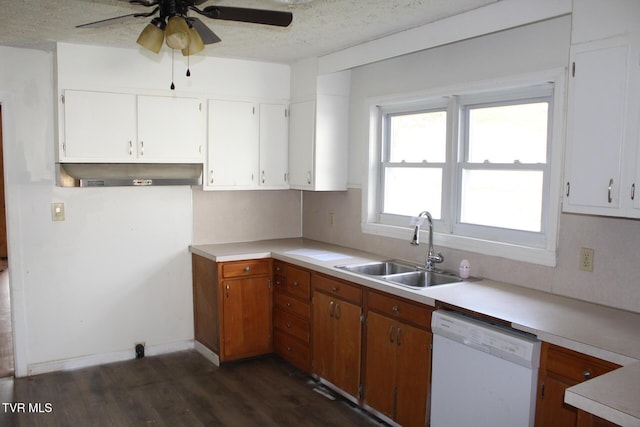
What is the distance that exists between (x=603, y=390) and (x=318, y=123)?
3.05 metres

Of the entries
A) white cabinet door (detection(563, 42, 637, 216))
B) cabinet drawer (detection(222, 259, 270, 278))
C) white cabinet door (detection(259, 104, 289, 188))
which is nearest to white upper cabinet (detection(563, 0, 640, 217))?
white cabinet door (detection(563, 42, 637, 216))

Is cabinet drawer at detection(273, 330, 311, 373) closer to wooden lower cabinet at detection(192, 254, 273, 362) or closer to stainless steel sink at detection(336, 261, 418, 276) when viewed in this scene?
wooden lower cabinet at detection(192, 254, 273, 362)

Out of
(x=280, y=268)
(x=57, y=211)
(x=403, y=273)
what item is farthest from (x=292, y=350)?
(x=57, y=211)

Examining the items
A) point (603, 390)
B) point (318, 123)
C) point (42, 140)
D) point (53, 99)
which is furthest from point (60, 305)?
point (603, 390)

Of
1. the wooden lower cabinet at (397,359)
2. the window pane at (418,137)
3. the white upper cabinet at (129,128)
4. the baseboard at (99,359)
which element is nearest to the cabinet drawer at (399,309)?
the wooden lower cabinet at (397,359)

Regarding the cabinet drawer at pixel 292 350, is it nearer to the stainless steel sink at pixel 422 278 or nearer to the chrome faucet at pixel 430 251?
the stainless steel sink at pixel 422 278

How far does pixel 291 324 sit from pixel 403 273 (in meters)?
1.03

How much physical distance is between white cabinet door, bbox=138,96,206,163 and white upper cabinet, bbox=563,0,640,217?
276 centimetres

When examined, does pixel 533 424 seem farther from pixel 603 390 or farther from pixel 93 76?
pixel 93 76

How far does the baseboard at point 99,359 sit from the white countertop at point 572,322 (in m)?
1.47

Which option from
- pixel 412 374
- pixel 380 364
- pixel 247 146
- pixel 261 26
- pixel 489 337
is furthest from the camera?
pixel 247 146

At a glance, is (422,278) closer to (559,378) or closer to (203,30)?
(559,378)

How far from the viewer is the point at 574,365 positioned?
2.17m

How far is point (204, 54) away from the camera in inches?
164
